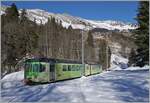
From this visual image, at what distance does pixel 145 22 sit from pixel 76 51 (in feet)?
201

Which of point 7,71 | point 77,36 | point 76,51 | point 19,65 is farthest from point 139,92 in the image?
point 77,36

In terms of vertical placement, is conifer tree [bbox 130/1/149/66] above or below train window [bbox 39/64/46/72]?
above

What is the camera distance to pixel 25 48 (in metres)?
72.5

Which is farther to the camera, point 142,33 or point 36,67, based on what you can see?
point 142,33

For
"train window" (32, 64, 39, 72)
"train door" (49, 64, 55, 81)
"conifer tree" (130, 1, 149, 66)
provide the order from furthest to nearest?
"conifer tree" (130, 1, 149, 66), "train door" (49, 64, 55, 81), "train window" (32, 64, 39, 72)

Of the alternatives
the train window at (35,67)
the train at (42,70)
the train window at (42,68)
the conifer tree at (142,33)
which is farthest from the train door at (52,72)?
the conifer tree at (142,33)

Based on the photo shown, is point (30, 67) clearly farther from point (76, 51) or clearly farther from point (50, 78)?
point (76, 51)

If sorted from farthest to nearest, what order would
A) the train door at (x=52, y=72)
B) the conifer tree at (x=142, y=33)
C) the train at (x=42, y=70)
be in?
the conifer tree at (x=142, y=33) → the train door at (x=52, y=72) → the train at (x=42, y=70)

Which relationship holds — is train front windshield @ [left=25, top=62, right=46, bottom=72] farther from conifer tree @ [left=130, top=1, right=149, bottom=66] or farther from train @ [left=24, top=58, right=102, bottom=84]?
conifer tree @ [left=130, top=1, right=149, bottom=66]

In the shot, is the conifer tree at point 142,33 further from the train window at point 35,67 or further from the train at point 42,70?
the train window at point 35,67

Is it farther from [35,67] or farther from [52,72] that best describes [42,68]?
[52,72]

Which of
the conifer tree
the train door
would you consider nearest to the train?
the train door

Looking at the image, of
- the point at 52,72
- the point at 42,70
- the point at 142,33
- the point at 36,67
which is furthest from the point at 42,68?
the point at 142,33

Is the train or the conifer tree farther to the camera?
the conifer tree
